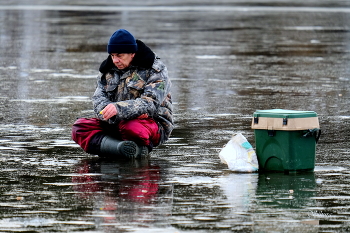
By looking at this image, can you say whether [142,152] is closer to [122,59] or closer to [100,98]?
[100,98]

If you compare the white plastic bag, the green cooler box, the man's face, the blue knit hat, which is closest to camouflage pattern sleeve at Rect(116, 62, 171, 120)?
the man's face

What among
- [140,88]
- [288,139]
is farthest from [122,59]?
[288,139]

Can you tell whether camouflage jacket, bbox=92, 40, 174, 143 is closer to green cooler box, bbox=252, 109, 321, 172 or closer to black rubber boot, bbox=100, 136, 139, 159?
black rubber boot, bbox=100, 136, 139, 159

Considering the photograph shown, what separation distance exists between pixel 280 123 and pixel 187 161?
94 cm

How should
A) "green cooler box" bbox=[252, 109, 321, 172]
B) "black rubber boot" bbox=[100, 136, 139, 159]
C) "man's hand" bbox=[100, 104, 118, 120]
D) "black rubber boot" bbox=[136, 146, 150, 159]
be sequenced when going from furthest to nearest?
1. "black rubber boot" bbox=[136, 146, 150, 159]
2. "black rubber boot" bbox=[100, 136, 139, 159]
3. "man's hand" bbox=[100, 104, 118, 120]
4. "green cooler box" bbox=[252, 109, 321, 172]

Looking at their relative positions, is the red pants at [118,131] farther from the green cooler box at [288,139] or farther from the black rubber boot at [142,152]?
the green cooler box at [288,139]

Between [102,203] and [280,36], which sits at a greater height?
[280,36]

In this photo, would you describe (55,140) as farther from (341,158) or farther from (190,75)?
(190,75)

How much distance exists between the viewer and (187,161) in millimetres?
8055

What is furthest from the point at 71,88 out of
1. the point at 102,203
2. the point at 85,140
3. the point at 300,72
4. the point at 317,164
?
the point at 102,203

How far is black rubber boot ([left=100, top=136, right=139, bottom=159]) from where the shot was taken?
807cm

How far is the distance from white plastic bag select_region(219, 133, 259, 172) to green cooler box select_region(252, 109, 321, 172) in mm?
114

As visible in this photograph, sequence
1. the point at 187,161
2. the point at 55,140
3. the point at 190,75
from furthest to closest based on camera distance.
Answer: the point at 190,75, the point at 55,140, the point at 187,161

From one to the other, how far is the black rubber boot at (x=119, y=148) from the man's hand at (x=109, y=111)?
246 millimetres
